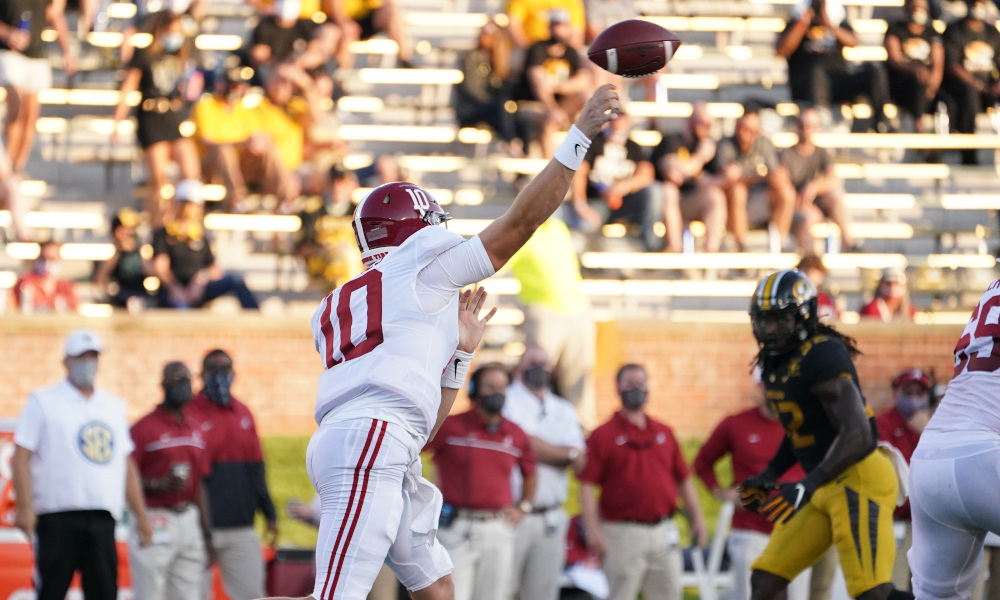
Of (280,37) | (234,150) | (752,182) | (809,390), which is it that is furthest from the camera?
(280,37)

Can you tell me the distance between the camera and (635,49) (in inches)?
206

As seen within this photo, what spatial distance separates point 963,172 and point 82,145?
32.6ft

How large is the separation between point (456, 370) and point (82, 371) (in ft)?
13.9

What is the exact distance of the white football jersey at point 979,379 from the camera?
551 centimetres

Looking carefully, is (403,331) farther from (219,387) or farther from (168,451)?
(219,387)

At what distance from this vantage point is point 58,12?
15023 millimetres

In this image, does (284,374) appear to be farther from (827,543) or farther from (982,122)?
(982,122)

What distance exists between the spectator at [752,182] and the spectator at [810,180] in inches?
5.7

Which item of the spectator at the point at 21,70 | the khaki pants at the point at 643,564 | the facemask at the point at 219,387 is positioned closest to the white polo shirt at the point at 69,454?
the facemask at the point at 219,387

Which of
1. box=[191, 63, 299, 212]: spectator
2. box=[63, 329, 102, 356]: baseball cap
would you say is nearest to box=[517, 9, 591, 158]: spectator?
box=[191, 63, 299, 212]: spectator

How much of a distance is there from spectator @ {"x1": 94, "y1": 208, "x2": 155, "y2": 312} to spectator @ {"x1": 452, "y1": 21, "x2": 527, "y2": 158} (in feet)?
12.9

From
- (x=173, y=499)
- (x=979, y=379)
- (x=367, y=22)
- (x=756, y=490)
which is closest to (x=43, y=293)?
(x=173, y=499)

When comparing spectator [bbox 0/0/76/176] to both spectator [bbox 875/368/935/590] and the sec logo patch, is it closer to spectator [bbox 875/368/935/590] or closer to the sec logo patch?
the sec logo patch

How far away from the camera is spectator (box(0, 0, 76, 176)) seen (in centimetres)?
1388
